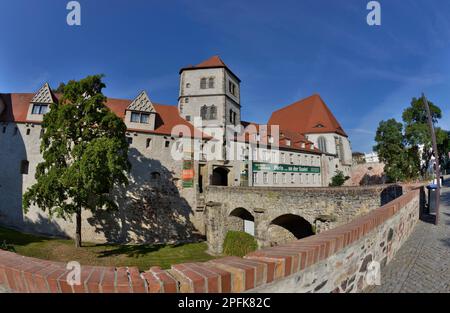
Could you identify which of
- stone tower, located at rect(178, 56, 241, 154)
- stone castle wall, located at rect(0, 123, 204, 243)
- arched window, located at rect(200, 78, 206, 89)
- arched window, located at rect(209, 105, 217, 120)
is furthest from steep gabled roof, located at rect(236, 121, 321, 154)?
stone castle wall, located at rect(0, 123, 204, 243)

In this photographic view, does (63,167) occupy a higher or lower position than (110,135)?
lower

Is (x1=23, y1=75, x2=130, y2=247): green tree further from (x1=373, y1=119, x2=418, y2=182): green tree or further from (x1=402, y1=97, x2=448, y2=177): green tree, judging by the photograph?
(x1=402, y1=97, x2=448, y2=177): green tree

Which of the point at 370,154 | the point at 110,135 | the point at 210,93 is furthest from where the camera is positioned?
the point at 370,154

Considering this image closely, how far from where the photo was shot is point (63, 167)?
15.3 metres

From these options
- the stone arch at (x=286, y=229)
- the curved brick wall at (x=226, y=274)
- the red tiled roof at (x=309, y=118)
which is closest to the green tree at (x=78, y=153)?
the stone arch at (x=286, y=229)

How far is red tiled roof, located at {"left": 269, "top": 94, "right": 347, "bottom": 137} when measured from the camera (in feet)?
153

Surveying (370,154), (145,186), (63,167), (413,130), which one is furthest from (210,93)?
(370,154)

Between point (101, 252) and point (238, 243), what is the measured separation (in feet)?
36.4

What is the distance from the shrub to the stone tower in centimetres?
1151

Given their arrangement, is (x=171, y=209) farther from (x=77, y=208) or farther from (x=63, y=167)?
(x=63, y=167)

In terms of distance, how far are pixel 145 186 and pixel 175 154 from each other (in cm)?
454

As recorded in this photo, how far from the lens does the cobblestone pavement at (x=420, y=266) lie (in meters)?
3.80

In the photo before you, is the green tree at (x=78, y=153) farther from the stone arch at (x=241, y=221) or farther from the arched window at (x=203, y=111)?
the arched window at (x=203, y=111)

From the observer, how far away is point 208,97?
3009 centimetres
